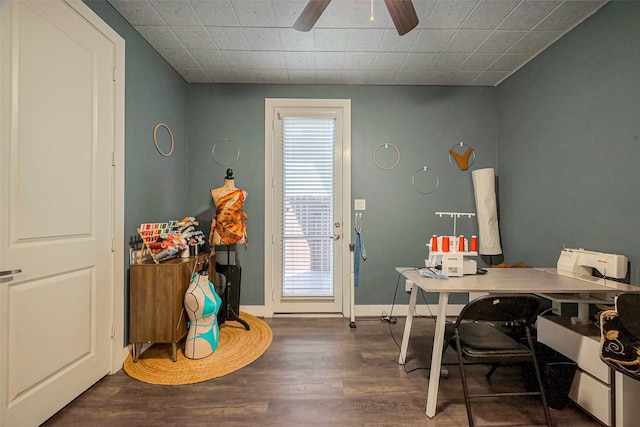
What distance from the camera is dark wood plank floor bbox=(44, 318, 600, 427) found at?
5.39ft

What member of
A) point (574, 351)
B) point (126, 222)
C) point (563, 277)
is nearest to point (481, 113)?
point (563, 277)

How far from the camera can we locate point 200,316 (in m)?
2.26

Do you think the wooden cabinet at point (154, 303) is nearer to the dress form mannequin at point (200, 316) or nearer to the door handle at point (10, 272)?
the dress form mannequin at point (200, 316)

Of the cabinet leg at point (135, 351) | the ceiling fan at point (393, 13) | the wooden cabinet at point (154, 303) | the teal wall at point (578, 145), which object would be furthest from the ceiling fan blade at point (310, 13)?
the cabinet leg at point (135, 351)

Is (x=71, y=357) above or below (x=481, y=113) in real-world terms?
below

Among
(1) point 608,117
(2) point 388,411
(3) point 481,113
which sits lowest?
(2) point 388,411

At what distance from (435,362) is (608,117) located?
7.00 ft

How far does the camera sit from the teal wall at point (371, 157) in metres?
3.29

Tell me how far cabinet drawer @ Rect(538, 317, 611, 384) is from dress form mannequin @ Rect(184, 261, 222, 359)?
2.48 m

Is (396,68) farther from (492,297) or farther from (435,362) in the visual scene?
(435,362)

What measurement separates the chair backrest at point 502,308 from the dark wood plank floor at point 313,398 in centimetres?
63

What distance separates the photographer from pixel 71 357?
5.75 feet

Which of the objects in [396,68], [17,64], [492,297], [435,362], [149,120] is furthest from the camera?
[396,68]

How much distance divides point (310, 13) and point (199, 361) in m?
2.63
